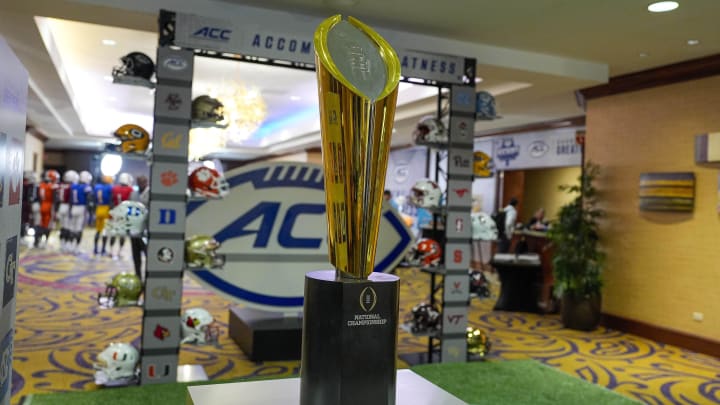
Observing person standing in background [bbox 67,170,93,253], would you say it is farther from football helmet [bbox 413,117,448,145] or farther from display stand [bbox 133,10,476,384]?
football helmet [bbox 413,117,448,145]

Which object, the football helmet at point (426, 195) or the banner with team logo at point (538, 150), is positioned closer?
the football helmet at point (426, 195)

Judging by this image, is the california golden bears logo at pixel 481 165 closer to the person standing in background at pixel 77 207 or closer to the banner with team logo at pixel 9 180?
the banner with team logo at pixel 9 180

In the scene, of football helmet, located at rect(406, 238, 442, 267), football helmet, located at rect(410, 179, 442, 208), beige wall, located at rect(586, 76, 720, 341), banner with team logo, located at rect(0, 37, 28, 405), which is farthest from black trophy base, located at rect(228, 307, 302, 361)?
beige wall, located at rect(586, 76, 720, 341)

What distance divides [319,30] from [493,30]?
10.8 feet

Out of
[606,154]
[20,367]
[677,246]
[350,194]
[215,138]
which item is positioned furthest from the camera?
[215,138]

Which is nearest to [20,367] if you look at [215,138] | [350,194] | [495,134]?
[350,194]

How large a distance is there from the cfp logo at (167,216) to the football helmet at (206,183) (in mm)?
211

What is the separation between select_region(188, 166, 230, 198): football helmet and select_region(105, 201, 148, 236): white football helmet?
372mm

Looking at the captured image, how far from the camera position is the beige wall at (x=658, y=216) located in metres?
5.51

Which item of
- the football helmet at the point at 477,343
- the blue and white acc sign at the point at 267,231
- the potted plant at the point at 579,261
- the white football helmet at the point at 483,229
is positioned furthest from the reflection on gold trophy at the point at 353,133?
the potted plant at the point at 579,261

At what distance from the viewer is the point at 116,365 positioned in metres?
3.80

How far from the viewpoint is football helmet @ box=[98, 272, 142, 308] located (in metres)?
3.82

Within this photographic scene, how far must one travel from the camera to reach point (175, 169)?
12.7 ft

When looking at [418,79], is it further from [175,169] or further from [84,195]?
[84,195]
